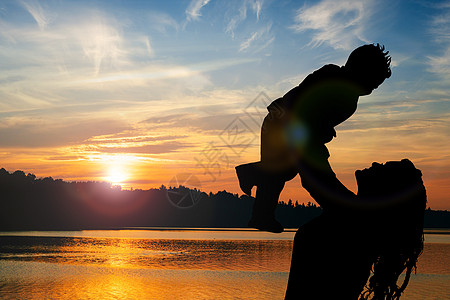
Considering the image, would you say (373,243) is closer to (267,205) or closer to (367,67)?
(267,205)

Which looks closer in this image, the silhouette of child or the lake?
the silhouette of child

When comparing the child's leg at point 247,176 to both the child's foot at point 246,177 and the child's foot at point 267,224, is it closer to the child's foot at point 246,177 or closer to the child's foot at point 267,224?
the child's foot at point 246,177

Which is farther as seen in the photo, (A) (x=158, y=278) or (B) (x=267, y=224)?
(A) (x=158, y=278)

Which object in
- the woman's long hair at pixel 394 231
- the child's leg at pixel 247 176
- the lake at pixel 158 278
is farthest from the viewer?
the lake at pixel 158 278

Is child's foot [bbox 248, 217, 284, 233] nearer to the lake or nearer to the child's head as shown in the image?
the child's head

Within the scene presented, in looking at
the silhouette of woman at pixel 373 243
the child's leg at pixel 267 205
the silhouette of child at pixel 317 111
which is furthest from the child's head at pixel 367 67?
the child's leg at pixel 267 205

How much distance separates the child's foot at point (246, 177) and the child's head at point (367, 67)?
0.84 meters

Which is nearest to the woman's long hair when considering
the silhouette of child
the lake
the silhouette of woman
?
the silhouette of woman

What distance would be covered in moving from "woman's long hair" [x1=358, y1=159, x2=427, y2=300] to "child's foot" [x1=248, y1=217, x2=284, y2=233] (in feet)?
2.19

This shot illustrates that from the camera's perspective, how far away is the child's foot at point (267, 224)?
3.24 m

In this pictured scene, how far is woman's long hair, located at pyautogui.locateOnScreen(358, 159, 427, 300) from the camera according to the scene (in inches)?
108

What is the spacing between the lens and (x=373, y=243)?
277cm

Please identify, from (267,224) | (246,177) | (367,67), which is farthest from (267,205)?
(367,67)

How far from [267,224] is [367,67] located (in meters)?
1.16
